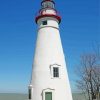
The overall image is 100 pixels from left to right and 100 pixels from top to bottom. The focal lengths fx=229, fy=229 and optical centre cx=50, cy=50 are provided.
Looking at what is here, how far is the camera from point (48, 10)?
78.2 ft

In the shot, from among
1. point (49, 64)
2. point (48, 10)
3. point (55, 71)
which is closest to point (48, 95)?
point (55, 71)

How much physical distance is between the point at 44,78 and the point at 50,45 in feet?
10.9

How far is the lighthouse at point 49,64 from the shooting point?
21.3 meters

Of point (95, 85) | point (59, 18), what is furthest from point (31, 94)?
point (95, 85)

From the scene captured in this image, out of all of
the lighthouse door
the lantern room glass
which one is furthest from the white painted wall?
the lantern room glass

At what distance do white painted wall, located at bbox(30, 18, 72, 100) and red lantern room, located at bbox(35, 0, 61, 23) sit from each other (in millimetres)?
415

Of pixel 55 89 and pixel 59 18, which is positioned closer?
pixel 55 89

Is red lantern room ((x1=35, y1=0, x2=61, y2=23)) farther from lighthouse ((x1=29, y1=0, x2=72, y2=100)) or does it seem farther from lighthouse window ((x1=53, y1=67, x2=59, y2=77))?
lighthouse window ((x1=53, y1=67, x2=59, y2=77))

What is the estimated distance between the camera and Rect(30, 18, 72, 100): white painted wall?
2138cm

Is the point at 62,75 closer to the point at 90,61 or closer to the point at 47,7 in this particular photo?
the point at 47,7

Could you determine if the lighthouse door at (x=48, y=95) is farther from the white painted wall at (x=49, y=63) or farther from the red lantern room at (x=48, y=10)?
the red lantern room at (x=48, y=10)

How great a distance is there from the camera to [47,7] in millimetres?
24141

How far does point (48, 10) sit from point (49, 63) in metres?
5.72

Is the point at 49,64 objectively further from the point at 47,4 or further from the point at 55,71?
the point at 47,4
